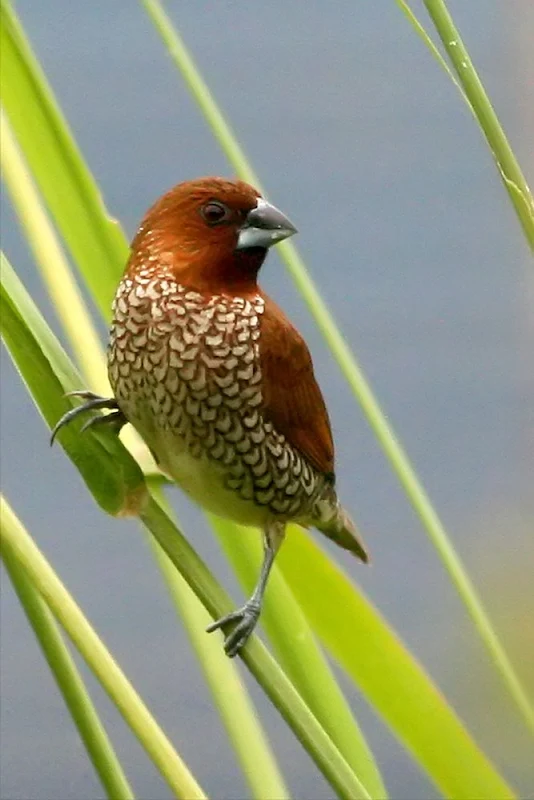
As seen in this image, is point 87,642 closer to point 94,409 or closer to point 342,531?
point 94,409

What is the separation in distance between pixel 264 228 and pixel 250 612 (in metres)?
0.22

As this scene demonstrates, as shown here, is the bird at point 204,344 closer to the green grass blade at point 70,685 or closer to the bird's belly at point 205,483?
the bird's belly at point 205,483

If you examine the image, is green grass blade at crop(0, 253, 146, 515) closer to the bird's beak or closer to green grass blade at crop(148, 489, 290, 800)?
green grass blade at crop(148, 489, 290, 800)

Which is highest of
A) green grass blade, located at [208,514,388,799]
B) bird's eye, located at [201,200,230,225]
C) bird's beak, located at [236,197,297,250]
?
bird's eye, located at [201,200,230,225]

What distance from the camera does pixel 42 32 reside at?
1.46 metres

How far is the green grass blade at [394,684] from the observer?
0.58m

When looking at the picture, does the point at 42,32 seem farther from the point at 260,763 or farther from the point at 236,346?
the point at 260,763

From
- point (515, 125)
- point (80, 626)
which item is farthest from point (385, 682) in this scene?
point (515, 125)

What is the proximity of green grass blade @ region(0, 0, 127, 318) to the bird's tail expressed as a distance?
1.20ft

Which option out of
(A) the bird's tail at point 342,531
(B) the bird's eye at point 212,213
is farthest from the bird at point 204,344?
(A) the bird's tail at point 342,531

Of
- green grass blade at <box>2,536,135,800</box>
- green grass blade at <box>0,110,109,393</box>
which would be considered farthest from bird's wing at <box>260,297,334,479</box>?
green grass blade at <box>2,536,135,800</box>

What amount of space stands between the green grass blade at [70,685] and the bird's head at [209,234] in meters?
0.26

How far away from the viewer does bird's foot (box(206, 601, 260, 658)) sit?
21.7 inches

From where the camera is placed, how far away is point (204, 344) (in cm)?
69
